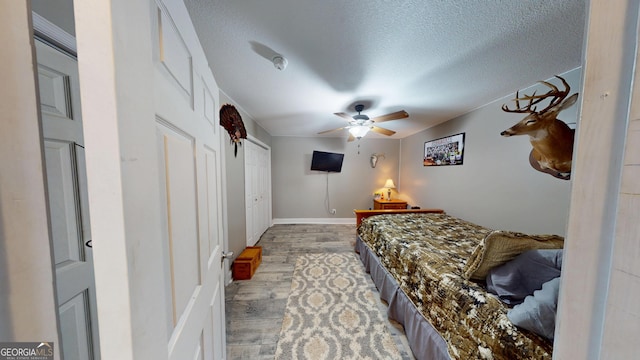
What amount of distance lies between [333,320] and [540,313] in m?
1.36

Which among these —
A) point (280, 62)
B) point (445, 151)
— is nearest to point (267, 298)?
point (280, 62)

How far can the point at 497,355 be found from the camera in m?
0.98

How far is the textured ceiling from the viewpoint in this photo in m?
1.12

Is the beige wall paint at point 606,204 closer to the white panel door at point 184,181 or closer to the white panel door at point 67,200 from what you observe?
the white panel door at point 184,181

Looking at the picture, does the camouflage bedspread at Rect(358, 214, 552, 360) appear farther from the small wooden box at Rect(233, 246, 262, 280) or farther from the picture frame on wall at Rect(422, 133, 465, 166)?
the small wooden box at Rect(233, 246, 262, 280)

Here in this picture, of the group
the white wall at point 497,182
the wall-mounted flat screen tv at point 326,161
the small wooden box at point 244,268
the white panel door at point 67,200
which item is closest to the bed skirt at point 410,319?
the small wooden box at point 244,268

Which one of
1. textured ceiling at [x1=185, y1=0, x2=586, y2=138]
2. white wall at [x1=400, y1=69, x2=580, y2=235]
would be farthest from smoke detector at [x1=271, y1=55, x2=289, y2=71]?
white wall at [x1=400, y1=69, x2=580, y2=235]

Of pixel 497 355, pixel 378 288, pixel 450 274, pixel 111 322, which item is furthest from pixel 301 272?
pixel 111 322

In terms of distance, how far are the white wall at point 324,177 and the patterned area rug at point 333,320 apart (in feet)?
7.24

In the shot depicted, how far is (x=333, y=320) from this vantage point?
172 cm

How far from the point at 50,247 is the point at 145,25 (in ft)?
1.40

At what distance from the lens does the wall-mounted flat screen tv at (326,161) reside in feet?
14.8

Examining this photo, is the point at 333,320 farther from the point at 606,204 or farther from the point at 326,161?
the point at 326,161

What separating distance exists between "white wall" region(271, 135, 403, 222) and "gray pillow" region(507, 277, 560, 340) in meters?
3.75
